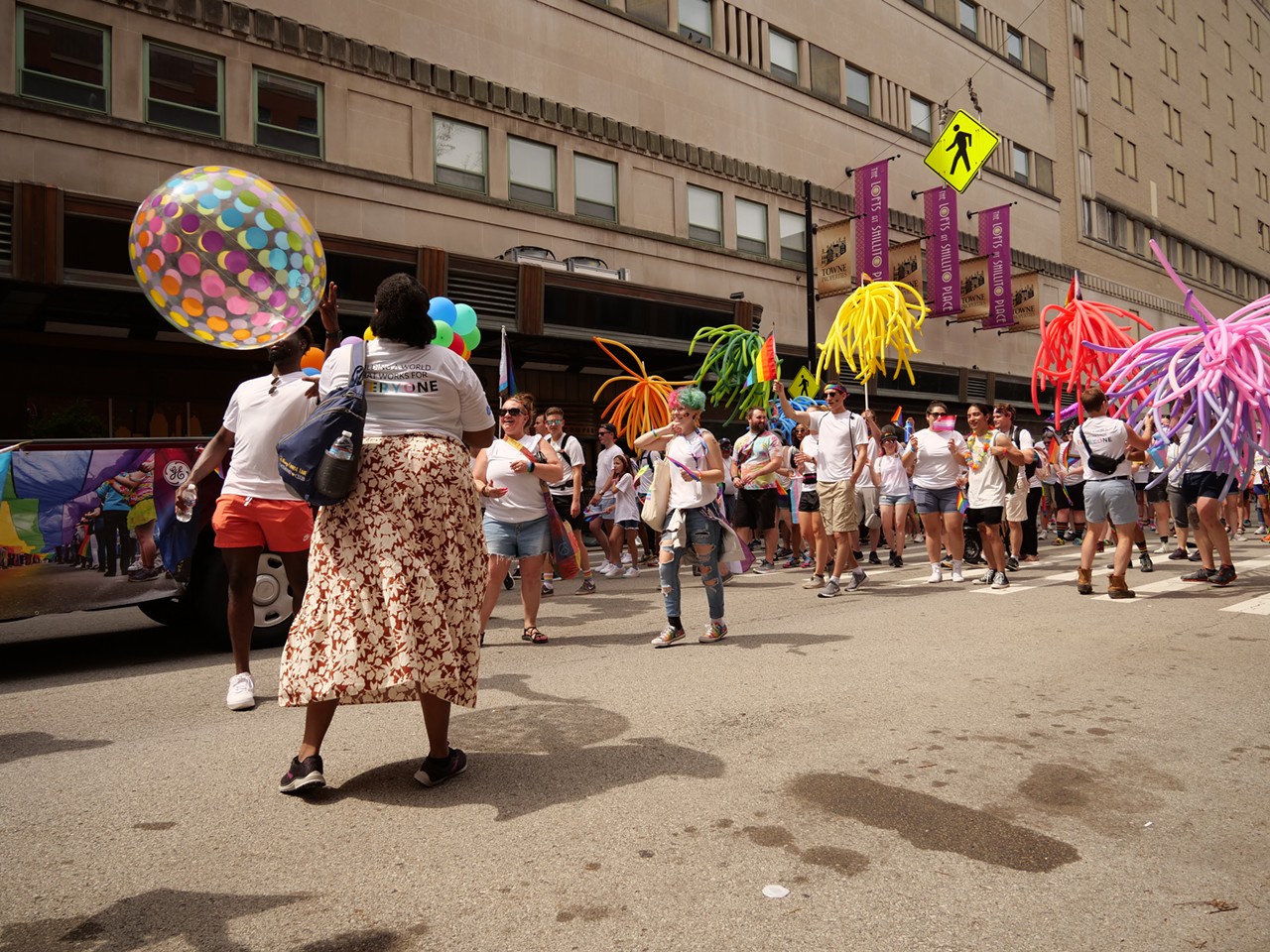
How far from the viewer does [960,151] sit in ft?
66.5

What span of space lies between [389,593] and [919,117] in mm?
30560

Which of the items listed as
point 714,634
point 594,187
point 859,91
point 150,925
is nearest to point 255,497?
point 150,925

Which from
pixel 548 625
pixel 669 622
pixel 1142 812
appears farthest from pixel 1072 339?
pixel 1142 812

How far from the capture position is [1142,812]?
3.48 m

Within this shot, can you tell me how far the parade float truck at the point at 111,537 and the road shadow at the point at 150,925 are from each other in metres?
3.87

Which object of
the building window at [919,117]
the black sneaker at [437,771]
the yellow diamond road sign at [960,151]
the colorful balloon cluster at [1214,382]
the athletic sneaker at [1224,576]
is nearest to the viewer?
the black sneaker at [437,771]

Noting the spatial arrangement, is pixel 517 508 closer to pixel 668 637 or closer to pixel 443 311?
pixel 668 637

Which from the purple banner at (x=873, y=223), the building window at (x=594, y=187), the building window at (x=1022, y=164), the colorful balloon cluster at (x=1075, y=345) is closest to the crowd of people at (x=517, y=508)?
the colorful balloon cluster at (x=1075, y=345)

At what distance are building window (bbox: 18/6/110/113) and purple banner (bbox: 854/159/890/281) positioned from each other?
17.6 m

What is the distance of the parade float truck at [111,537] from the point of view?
5996 mm

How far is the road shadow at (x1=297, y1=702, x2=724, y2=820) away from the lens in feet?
12.1

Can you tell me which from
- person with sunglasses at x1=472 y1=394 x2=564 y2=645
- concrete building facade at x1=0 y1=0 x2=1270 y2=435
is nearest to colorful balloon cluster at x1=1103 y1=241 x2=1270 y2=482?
person with sunglasses at x1=472 y1=394 x2=564 y2=645

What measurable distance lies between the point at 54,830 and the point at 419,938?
1.69 m

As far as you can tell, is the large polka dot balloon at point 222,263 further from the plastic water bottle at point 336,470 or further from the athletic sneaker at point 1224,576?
the athletic sneaker at point 1224,576
